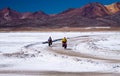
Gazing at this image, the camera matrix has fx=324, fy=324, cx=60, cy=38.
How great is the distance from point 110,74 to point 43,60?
22.2ft

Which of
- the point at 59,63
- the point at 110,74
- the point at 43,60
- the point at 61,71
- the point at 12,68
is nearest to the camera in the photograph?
the point at 110,74

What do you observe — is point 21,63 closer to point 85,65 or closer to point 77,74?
point 85,65

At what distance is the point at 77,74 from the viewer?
1545 centimetres

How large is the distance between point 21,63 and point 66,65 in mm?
2861

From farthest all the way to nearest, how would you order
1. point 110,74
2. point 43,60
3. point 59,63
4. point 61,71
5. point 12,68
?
point 43,60 → point 59,63 → point 12,68 → point 61,71 → point 110,74

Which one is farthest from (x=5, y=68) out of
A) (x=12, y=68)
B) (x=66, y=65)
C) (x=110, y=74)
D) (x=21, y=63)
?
(x=110, y=74)

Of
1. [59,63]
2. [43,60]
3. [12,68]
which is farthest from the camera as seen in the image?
[43,60]

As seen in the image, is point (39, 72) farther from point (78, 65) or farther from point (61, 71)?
Result: point (78, 65)

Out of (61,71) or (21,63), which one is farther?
(21,63)

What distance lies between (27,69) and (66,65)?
2.55m

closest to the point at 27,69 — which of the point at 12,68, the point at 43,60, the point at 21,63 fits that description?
the point at 12,68

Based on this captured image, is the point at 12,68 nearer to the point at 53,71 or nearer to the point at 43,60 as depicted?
the point at 53,71

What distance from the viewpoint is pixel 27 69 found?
55.9 feet

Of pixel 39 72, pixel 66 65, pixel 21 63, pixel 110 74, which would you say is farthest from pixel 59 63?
pixel 110 74
